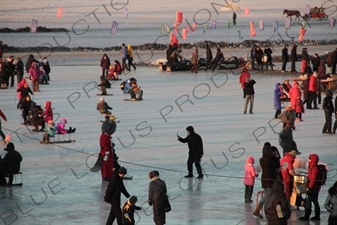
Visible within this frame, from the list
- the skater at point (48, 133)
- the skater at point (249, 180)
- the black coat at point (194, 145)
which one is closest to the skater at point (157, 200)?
the skater at point (249, 180)

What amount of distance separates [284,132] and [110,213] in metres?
5.26

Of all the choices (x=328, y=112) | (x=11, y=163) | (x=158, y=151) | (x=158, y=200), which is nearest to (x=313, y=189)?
(x=158, y=200)

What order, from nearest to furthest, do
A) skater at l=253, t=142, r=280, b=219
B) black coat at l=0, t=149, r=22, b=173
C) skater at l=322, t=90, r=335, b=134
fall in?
skater at l=253, t=142, r=280, b=219 → black coat at l=0, t=149, r=22, b=173 → skater at l=322, t=90, r=335, b=134

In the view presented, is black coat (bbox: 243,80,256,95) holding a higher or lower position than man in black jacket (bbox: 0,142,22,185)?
higher

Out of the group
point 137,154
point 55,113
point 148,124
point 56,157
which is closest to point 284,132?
point 137,154

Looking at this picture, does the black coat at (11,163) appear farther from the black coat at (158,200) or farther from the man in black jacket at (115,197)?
the black coat at (158,200)

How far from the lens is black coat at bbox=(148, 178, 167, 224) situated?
12.4 meters

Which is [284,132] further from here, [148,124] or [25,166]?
[148,124]

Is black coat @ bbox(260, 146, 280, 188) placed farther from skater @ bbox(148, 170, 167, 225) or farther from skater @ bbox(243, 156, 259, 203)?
skater @ bbox(148, 170, 167, 225)

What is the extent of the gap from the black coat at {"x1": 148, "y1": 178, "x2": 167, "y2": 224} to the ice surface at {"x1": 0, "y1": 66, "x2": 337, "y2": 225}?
0.75m

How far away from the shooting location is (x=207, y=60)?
130 ft

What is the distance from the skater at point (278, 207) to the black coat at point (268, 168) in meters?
1.91

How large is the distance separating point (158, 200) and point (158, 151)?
21.9 feet

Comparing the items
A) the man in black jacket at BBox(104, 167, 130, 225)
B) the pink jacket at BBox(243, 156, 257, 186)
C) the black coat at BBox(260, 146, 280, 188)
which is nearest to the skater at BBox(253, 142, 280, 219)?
the black coat at BBox(260, 146, 280, 188)
